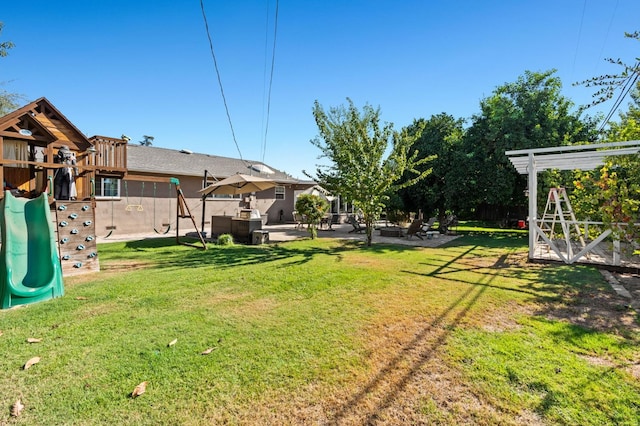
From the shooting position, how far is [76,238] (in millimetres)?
6715

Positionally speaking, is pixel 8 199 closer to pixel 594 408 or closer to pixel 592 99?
pixel 594 408

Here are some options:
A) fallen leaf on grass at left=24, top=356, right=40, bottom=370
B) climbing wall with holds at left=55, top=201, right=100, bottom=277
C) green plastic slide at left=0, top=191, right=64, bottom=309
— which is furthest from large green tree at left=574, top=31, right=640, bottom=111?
climbing wall with holds at left=55, top=201, right=100, bottom=277

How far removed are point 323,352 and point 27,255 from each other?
18.0ft

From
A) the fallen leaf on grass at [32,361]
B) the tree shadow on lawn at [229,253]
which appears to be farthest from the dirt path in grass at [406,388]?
the tree shadow on lawn at [229,253]

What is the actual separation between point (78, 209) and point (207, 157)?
48.4 feet

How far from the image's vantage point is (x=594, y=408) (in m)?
2.28

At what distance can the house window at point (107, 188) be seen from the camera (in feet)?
44.7

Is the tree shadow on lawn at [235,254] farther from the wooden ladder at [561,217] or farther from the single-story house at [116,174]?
the wooden ladder at [561,217]

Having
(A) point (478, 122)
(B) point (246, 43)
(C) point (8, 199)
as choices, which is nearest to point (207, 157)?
(B) point (246, 43)

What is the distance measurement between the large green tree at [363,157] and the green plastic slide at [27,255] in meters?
8.22

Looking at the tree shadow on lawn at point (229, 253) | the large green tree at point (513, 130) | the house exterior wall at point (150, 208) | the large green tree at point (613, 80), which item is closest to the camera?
the large green tree at point (613, 80)

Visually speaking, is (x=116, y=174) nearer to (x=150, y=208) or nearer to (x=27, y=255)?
(x=150, y=208)

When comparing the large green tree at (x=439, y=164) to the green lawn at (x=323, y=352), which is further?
the large green tree at (x=439, y=164)

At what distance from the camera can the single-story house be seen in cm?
777
